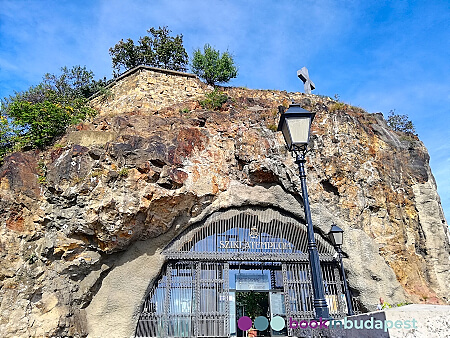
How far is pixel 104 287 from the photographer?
9750 millimetres

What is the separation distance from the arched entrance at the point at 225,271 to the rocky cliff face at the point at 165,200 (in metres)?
0.54

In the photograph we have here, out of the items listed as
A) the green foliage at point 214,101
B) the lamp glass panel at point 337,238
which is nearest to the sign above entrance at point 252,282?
the lamp glass panel at point 337,238

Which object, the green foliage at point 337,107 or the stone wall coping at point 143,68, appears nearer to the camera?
the green foliage at point 337,107

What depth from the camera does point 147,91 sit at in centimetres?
1388

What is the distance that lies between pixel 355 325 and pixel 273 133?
368 inches

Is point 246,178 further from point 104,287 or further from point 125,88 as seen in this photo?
point 125,88

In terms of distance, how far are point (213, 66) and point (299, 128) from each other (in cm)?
1090

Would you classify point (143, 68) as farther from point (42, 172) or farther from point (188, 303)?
point (188, 303)

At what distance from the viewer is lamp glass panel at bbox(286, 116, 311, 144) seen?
533 centimetres

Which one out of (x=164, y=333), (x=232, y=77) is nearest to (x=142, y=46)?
(x=232, y=77)

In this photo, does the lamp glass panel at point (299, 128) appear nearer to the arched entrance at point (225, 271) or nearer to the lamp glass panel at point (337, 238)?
the lamp glass panel at point (337, 238)

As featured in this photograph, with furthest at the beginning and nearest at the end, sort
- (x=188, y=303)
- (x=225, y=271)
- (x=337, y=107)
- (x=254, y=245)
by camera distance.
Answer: (x=337, y=107), (x=254, y=245), (x=225, y=271), (x=188, y=303)

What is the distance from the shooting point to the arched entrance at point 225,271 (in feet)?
33.4

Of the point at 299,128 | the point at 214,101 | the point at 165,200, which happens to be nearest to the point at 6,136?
the point at 165,200
